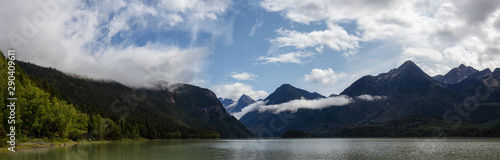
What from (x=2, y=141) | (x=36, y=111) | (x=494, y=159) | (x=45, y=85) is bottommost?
(x=494, y=159)

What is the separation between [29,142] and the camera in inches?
3546

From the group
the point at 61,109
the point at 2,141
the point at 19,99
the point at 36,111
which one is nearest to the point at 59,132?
the point at 61,109

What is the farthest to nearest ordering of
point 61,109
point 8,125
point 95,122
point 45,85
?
point 95,122 → point 45,85 → point 61,109 → point 8,125

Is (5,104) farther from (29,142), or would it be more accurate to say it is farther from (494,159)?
(494,159)

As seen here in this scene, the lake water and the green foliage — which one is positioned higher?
the green foliage

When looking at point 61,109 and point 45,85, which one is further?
point 45,85

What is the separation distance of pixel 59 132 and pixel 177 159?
75999 millimetres

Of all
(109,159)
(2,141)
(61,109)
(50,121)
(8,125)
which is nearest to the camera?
(109,159)

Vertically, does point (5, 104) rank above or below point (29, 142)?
above

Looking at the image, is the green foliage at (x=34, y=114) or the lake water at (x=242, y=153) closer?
the lake water at (x=242, y=153)

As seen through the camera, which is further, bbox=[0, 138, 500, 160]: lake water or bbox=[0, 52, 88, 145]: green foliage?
bbox=[0, 52, 88, 145]: green foliage

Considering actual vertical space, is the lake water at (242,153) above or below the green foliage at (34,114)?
below

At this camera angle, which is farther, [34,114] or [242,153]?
[34,114]

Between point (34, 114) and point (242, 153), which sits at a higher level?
point (34, 114)
